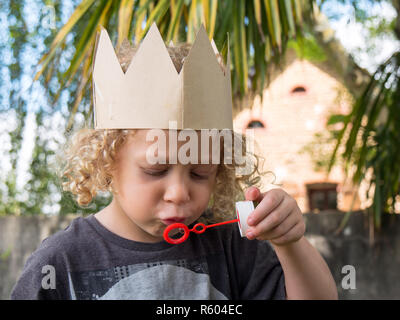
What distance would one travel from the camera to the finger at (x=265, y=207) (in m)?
0.71

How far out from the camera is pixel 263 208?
721mm

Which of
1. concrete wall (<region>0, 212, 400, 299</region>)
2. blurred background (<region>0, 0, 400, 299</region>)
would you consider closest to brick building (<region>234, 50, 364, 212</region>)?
blurred background (<region>0, 0, 400, 299</region>)

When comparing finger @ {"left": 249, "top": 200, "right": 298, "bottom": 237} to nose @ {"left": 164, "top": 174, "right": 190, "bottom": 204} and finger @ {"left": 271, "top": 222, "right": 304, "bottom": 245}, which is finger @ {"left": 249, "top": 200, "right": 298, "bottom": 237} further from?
nose @ {"left": 164, "top": 174, "right": 190, "bottom": 204}

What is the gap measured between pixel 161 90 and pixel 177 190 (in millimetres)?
187

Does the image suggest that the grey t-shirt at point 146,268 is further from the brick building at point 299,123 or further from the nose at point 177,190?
the brick building at point 299,123

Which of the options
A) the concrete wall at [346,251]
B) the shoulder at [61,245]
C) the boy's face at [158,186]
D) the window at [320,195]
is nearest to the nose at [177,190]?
the boy's face at [158,186]

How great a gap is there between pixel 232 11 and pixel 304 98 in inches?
205

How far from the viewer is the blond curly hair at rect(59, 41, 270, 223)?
863 millimetres

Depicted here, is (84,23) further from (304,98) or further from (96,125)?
(304,98)

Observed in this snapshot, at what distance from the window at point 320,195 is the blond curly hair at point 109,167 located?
5.65 m

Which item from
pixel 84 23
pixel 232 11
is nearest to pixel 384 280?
pixel 232 11

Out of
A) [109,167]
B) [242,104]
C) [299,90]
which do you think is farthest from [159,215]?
[299,90]

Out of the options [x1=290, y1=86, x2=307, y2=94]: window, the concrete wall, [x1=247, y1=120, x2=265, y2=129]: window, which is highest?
[x1=290, y1=86, x2=307, y2=94]: window

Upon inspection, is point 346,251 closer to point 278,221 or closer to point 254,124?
point 278,221
